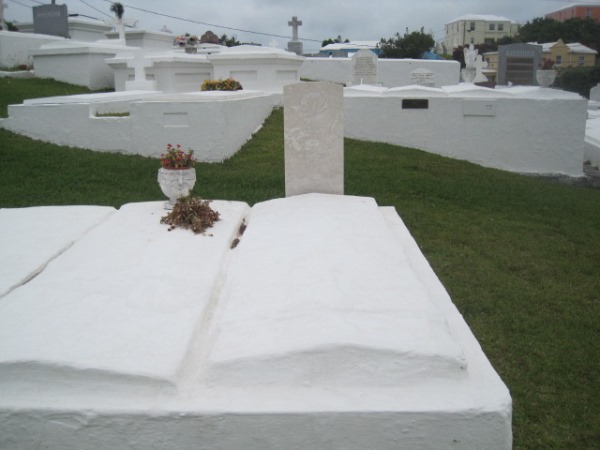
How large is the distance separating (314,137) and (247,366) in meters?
3.00

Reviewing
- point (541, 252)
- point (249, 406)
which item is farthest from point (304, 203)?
point (541, 252)

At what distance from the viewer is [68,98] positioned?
33.7 feet

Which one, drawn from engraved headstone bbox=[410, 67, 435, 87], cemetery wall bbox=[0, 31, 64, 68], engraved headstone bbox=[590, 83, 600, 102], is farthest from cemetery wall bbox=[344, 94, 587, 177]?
engraved headstone bbox=[590, 83, 600, 102]

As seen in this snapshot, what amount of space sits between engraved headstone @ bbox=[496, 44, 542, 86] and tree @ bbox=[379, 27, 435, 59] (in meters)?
12.8

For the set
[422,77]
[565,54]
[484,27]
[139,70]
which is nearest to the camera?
[139,70]

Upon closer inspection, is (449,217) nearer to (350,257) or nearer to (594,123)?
(350,257)

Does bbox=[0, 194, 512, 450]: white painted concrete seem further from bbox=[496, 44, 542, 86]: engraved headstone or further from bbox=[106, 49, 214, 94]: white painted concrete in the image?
bbox=[496, 44, 542, 86]: engraved headstone

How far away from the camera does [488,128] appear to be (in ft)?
38.6

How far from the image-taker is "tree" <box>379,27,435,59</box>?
102 feet

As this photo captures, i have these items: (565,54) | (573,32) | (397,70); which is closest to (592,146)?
(397,70)

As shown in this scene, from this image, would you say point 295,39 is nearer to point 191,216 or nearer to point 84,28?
point 84,28

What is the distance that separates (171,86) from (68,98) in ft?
15.2

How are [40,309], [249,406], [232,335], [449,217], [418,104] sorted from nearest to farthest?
1. [249,406]
2. [232,335]
3. [40,309]
4. [449,217]
5. [418,104]

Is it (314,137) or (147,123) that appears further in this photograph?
(147,123)
